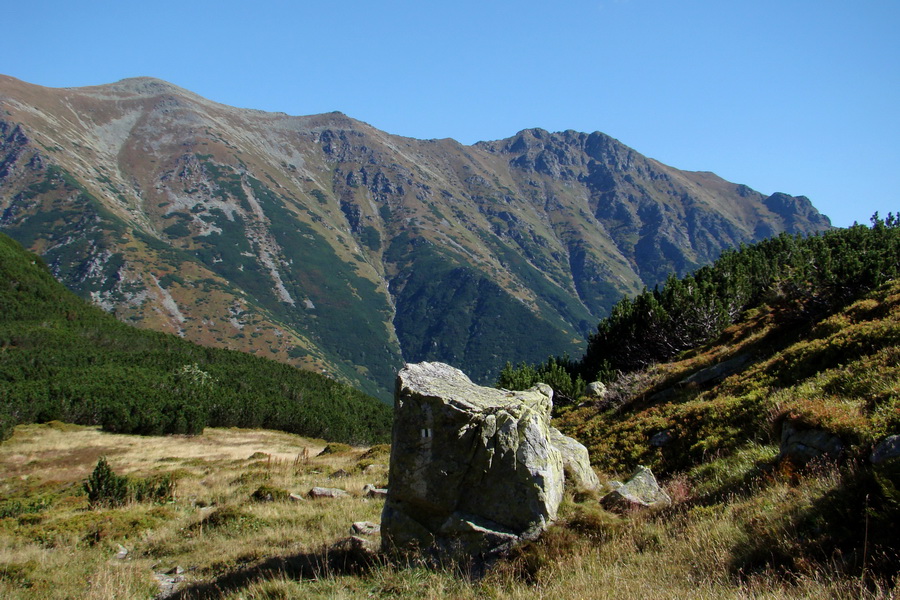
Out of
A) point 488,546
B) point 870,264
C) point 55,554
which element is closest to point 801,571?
point 488,546

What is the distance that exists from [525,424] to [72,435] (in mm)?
64885

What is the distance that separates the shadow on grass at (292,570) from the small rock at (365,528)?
899 millimetres

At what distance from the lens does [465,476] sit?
8859 mm

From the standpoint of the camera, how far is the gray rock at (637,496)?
949 centimetres

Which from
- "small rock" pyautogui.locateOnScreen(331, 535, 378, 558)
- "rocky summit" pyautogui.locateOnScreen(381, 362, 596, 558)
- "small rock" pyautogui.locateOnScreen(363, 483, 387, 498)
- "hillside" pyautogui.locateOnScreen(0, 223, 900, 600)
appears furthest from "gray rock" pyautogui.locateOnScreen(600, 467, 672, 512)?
"small rock" pyautogui.locateOnScreen(363, 483, 387, 498)

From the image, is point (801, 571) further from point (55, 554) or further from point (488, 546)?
point (55, 554)

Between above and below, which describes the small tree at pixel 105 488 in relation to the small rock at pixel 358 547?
below

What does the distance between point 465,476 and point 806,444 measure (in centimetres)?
608

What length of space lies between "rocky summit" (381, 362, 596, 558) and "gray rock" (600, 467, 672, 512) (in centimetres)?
109

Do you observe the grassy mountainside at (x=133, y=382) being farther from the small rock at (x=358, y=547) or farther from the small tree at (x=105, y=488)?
the small rock at (x=358, y=547)

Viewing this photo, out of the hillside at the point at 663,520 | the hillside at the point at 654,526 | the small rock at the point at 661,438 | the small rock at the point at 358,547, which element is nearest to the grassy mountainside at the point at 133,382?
the hillside at the point at 663,520

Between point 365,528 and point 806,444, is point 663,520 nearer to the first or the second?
point 806,444

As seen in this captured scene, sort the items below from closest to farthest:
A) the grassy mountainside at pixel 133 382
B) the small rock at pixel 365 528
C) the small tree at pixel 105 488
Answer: the small rock at pixel 365 528
the small tree at pixel 105 488
the grassy mountainside at pixel 133 382

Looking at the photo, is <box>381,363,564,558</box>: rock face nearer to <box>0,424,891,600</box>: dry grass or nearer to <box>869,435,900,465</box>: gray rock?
<box>0,424,891,600</box>: dry grass
